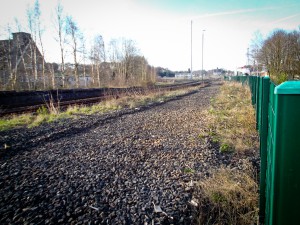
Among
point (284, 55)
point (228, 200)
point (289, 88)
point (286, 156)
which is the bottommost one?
point (228, 200)

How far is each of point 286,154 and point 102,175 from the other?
116 inches

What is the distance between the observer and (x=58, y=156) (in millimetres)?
4352

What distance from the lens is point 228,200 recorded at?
257cm

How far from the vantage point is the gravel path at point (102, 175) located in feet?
8.01

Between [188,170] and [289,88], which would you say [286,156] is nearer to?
[289,88]

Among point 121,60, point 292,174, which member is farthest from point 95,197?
point 121,60

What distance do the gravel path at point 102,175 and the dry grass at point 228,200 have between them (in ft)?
0.72

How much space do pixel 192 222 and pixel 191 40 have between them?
4704 cm

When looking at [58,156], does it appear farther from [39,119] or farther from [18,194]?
[39,119]

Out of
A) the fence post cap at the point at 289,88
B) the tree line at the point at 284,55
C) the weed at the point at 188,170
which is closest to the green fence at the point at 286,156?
the fence post cap at the point at 289,88

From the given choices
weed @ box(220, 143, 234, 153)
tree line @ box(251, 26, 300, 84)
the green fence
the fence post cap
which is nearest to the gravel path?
weed @ box(220, 143, 234, 153)

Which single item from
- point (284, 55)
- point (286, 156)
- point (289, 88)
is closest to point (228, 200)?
point (286, 156)

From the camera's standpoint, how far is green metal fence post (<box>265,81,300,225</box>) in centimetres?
104

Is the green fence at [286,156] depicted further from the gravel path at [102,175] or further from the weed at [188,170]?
the weed at [188,170]
